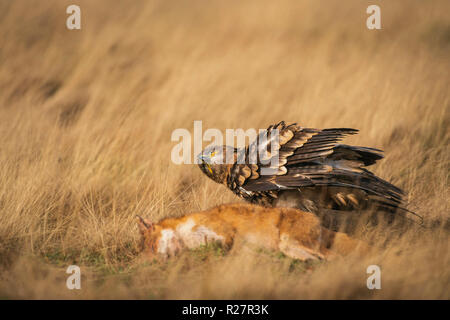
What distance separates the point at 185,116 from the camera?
8.33 metres

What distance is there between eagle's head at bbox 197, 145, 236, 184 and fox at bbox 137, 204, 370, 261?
0.57 metres

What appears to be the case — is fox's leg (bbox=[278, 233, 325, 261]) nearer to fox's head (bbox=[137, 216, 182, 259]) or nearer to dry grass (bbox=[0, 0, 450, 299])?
dry grass (bbox=[0, 0, 450, 299])

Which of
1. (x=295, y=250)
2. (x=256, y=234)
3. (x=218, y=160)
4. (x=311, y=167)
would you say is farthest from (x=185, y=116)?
(x=295, y=250)

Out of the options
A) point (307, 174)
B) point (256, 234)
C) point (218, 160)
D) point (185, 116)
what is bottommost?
point (256, 234)

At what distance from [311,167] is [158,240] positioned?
1.57 metres

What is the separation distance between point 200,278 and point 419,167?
12.7 feet

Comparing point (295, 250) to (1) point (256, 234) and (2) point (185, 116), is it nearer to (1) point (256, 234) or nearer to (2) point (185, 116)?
(1) point (256, 234)

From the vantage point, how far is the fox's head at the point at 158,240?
169 inches

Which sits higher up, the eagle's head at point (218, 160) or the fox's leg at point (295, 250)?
the eagle's head at point (218, 160)

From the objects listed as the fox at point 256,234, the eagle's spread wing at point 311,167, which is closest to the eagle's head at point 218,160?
the eagle's spread wing at point 311,167

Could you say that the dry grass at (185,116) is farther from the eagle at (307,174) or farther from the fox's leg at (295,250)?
the eagle at (307,174)

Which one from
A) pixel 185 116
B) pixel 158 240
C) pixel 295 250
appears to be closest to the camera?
pixel 295 250

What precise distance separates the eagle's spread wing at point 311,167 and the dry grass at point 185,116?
66cm

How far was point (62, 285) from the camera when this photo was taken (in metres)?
4.05
